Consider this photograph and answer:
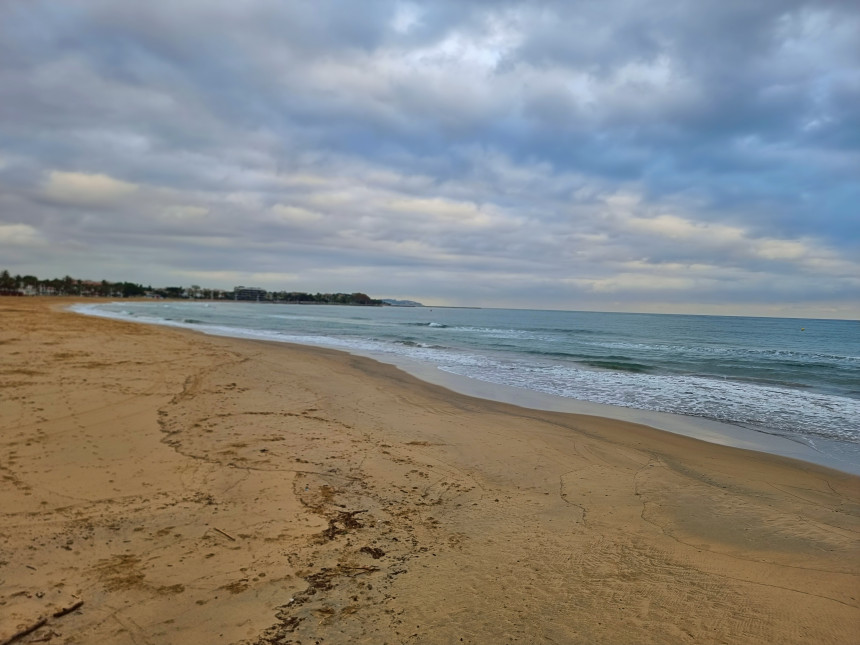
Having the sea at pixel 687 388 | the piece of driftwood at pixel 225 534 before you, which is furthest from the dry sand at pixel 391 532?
the sea at pixel 687 388

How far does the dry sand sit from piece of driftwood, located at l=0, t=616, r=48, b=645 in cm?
3

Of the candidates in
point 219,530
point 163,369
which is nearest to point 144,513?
point 219,530

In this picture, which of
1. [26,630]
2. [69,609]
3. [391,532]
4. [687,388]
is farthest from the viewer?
[687,388]

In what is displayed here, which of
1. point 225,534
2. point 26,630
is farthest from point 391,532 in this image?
point 26,630

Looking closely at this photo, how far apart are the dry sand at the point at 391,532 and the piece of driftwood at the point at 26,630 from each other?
0.03 metres

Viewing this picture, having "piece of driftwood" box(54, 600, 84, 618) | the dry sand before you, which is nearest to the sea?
the dry sand

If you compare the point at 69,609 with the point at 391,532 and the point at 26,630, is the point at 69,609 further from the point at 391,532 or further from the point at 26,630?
the point at 391,532

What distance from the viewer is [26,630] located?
280cm

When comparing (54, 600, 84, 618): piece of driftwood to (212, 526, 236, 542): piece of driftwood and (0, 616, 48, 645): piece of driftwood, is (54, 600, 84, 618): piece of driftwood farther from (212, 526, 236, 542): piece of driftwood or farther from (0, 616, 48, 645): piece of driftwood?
(212, 526, 236, 542): piece of driftwood

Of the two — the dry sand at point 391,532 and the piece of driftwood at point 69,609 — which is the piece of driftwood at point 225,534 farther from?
the piece of driftwood at point 69,609

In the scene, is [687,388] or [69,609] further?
[687,388]

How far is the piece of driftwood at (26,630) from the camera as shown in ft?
8.93

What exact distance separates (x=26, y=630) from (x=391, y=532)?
2600 millimetres

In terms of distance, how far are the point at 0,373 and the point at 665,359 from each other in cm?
2682
